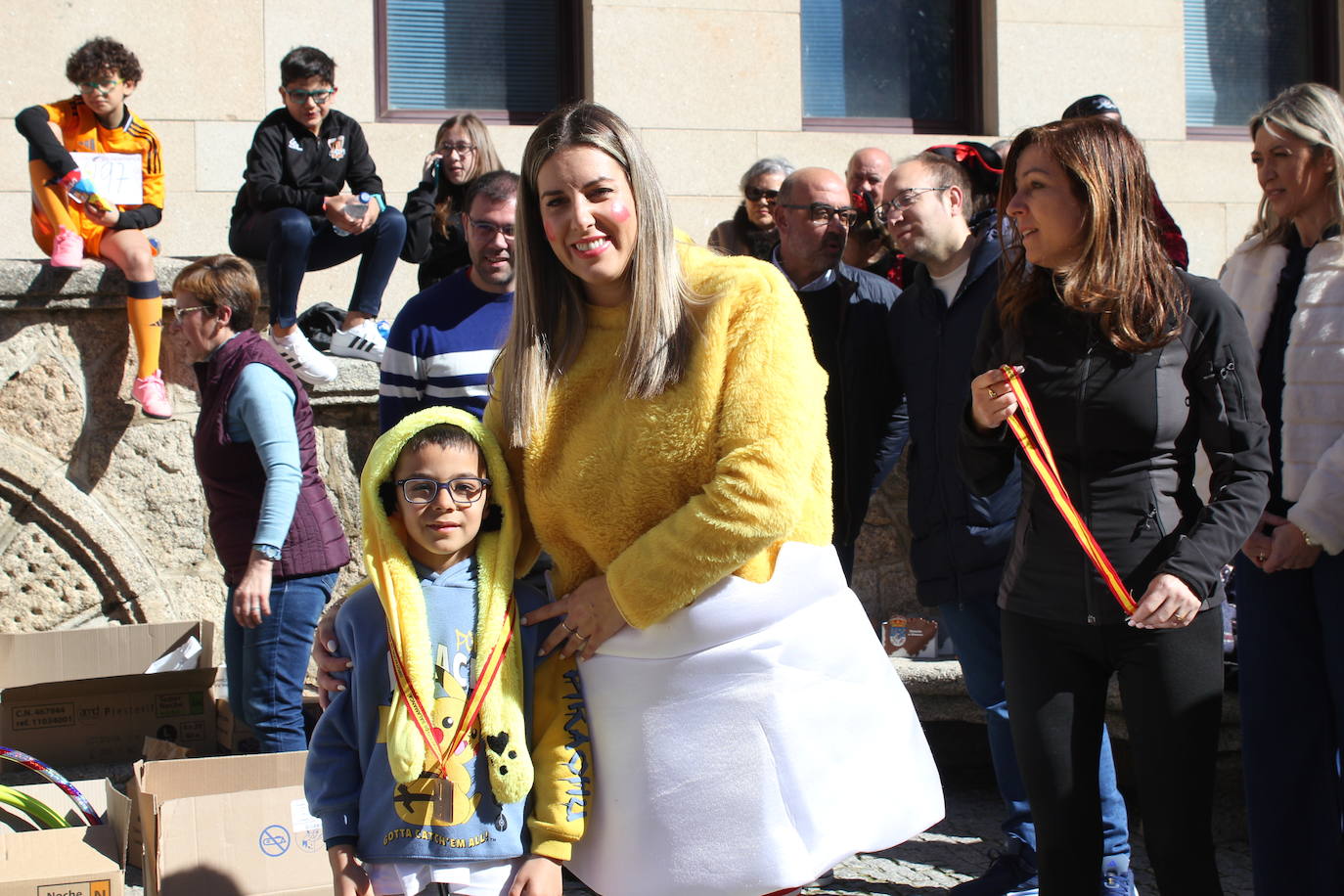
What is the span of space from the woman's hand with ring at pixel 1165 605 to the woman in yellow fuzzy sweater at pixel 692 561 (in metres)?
0.51

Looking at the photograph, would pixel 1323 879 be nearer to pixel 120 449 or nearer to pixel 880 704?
pixel 880 704

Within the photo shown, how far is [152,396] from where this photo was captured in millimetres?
4977

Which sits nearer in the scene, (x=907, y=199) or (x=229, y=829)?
(x=229, y=829)

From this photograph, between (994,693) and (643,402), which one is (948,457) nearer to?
(994,693)

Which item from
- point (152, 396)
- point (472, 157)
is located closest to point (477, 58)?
point (472, 157)

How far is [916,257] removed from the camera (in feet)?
13.1

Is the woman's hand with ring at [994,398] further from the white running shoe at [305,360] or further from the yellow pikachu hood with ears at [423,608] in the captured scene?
the white running shoe at [305,360]

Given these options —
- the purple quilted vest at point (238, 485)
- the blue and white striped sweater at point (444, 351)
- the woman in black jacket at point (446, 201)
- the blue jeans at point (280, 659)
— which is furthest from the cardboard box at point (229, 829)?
the woman in black jacket at point (446, 201)

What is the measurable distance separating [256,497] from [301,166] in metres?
2.38

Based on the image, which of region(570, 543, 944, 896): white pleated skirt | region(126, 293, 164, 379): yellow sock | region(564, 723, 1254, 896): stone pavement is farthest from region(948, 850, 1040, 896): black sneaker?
region(126, 293, 164, 379): yellow sock

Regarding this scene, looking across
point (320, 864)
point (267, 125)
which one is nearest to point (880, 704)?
point (320, 864)

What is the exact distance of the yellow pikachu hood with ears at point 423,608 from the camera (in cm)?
229

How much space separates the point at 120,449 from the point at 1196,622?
4.10m

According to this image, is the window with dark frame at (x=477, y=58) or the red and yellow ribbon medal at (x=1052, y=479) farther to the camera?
the window with dark frame at (x=477, y=58)
